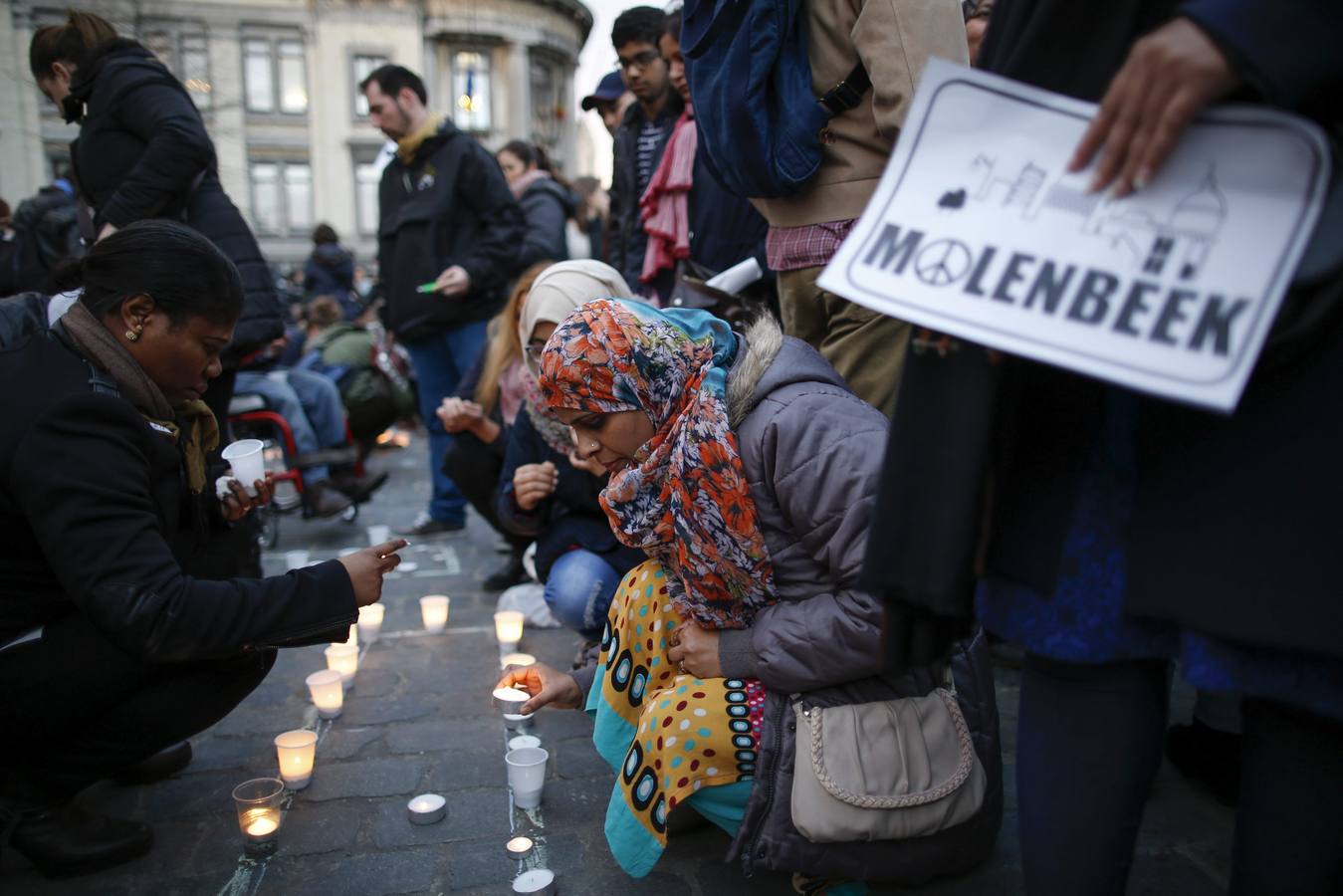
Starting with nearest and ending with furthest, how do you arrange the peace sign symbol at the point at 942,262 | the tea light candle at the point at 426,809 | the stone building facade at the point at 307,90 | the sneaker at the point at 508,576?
the peace sign symbol at the point at 942,262, the tea light candle at the point at 426,809, the sneaker at the point at 508,576, the stone building facade at the point at 307,90

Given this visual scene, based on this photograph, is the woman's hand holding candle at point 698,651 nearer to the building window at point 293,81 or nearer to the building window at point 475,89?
the building window at point 293,81

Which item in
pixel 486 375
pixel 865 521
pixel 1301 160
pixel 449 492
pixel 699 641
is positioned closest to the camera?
pixel 1301 160

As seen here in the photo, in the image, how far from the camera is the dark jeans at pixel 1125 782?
1254 millimetres

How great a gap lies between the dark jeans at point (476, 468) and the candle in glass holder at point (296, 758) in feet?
5.58

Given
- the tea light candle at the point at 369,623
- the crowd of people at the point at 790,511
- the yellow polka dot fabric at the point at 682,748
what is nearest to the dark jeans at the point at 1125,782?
the crowd of people at the point at 790,511

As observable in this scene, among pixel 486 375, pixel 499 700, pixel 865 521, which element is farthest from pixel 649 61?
pixel 865 521

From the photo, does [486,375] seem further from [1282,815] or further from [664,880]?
[1282,815]

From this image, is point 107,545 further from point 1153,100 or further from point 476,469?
point 476,469

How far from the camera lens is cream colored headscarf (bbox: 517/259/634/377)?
11.2ft

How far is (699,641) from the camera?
7.16 feet

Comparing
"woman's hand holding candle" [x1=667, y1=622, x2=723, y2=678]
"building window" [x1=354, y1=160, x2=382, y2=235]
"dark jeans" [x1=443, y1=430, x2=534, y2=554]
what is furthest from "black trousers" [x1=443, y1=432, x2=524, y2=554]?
"building window" [x1=354, y1=160, x2=382, y2=235]

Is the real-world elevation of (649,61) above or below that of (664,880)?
above

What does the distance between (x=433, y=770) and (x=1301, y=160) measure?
251 cm

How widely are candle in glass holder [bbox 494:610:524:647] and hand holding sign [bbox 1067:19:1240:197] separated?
293 centimetres
